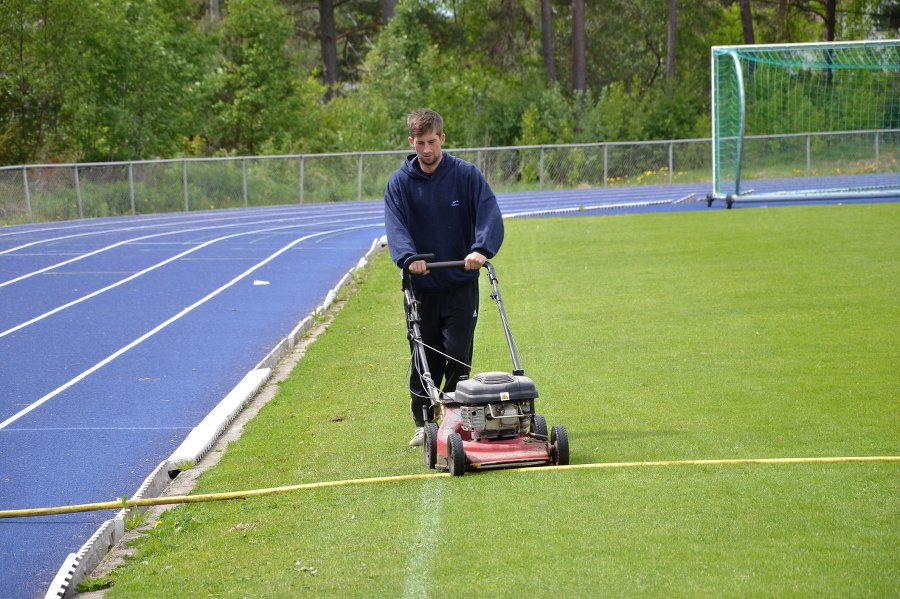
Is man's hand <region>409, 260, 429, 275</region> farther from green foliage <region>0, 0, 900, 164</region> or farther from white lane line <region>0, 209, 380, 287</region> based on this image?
green foliage <region>0, 0, 900, 164</region>

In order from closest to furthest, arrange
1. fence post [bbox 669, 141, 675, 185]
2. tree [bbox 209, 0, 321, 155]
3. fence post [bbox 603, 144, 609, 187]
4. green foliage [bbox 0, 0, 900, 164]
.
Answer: green foliage [bbox 0, 0, 900, 164] < fence post [bbox 603, 144, 609, 187] < fence post [bbox 669, 141, 675, 185] < tree [bbox 209, 0, 321, 155]

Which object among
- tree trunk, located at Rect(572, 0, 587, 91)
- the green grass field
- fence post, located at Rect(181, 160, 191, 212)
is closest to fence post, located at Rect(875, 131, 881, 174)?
tree trunk, located at Rect(572, 0, 587, 91)

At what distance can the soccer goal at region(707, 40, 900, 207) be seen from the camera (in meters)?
30.2

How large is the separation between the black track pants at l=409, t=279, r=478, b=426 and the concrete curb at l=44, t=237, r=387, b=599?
1492 mm

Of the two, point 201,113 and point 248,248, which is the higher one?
point 201,113

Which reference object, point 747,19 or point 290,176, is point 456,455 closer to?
point 290,176

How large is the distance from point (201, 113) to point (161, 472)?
115 feet

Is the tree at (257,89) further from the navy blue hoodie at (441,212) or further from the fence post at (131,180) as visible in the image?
the navy blue hoodie at (441,212)

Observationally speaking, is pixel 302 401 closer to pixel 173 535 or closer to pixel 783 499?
pixel 173 535

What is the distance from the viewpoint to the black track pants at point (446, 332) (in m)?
6.20

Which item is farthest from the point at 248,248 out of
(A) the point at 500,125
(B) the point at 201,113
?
(A) the point at 500,125

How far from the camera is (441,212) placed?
6121 millimetres

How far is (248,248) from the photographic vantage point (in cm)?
2052

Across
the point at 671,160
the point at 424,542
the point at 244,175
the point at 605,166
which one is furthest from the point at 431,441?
the point at 671,160
